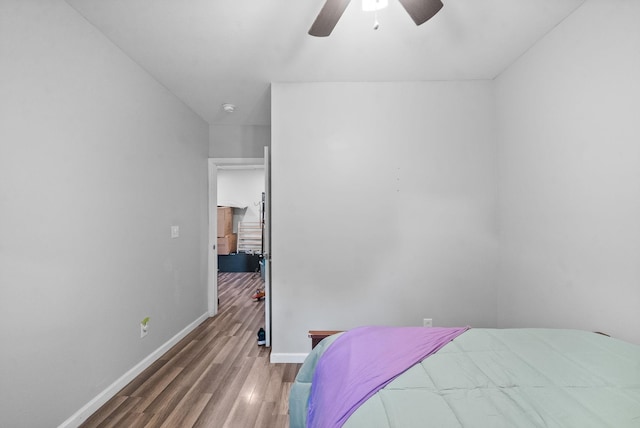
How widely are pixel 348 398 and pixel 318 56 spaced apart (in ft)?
7.72

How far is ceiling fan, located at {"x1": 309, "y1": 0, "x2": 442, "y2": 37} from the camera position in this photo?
4.71ft

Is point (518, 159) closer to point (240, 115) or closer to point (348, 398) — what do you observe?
point (348, 398)

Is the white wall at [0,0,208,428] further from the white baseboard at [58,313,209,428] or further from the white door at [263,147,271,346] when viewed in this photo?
the white door at [263,147,271,346]

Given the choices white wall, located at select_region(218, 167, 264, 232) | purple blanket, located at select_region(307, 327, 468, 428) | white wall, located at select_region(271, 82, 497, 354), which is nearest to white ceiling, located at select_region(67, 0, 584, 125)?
white wall, located at select_region(271, 82, 497, 354)

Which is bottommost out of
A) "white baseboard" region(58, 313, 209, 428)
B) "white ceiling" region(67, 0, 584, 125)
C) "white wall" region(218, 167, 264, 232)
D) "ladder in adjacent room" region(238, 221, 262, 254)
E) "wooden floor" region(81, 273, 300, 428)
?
"wooden floor" region(81, 273, 300, 428)

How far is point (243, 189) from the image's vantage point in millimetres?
7613

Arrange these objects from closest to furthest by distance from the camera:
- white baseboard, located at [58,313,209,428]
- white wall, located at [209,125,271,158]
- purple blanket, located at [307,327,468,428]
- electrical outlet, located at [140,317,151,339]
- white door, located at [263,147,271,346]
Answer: purple blanket, located at [307,327,468,428] < white baseboard, located at [58,313,209,428] < electrical outlet, located at [140,317,151,339] < white door, located at [263,147,271,346] < white wall, located at [209,125,271,158]

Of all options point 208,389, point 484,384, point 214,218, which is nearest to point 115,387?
point 208,389

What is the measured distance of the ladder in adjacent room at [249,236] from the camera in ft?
24.6

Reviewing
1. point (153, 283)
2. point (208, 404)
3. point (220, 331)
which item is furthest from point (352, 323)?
point (153, 283)

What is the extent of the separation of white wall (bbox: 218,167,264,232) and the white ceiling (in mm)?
4731

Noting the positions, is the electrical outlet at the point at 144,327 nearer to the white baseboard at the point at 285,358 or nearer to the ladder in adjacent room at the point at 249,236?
the white baseboard at the point at 285,358

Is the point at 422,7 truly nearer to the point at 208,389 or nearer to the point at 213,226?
the point at 208,389

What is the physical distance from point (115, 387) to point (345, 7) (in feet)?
9.67
